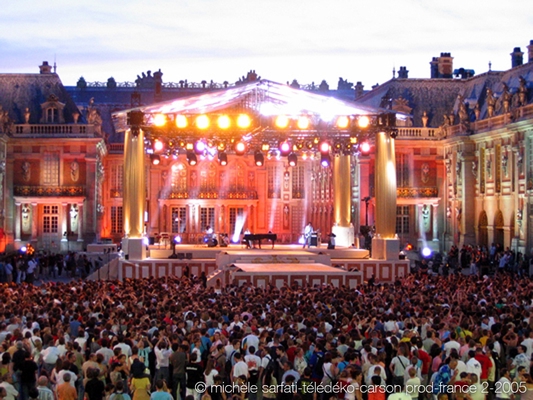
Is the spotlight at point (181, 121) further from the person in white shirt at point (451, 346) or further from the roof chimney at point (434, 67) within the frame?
the roof chimney at point (434, 67)

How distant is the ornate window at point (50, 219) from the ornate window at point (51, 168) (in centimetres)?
157

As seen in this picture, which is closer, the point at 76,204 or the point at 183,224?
the point at 76,204

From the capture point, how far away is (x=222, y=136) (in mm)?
43688

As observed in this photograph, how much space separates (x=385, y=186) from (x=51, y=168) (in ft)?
84.5

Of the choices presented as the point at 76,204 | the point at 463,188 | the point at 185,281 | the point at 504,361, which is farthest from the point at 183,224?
the point at 504,361

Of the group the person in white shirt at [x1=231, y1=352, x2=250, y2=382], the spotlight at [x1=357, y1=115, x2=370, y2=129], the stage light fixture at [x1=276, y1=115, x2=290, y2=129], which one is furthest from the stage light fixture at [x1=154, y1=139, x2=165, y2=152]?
the person in white shirt at [x1=231, y1=352, x2=250, y2=382]

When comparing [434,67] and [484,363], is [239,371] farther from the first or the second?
[434,67]

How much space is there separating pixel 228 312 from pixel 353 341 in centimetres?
431

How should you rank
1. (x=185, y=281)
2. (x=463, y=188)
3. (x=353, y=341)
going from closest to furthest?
1. (x=353, y=341)
2. (x=185, y=281)
3. (x=463, y=188)

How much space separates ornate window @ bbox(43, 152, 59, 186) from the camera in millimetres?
Answer: 57750

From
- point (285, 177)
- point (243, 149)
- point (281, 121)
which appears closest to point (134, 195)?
point (243, 149)

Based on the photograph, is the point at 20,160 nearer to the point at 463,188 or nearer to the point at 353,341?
the point at 463,188

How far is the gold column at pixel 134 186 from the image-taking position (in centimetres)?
3969

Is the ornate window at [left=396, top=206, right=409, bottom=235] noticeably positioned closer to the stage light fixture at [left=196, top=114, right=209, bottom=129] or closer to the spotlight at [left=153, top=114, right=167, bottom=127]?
the stage light fixture at [left=196, top=114, right=209, bottom=129]
